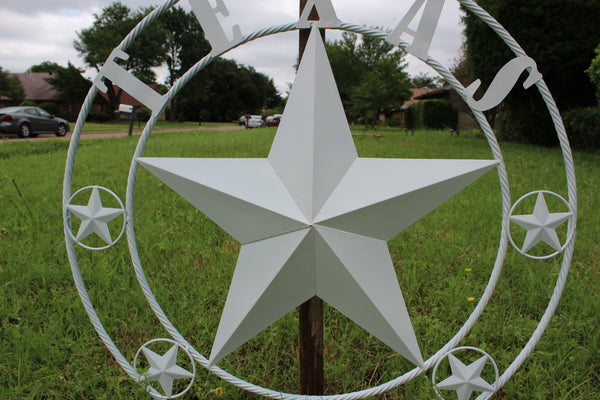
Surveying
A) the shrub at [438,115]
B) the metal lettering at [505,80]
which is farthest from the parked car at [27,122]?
the shrub at [438,115]

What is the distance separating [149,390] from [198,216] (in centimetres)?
231

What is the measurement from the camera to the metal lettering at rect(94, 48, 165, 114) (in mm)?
1533

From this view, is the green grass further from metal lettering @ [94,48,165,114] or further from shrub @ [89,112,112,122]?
shrub @ [89,112,112,122]

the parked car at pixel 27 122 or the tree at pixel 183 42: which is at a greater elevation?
the tree at pixel 183 42

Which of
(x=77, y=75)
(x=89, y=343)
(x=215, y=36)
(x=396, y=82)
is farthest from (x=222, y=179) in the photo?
(x=77, y=75)

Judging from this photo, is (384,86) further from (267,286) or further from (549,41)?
(267,286)

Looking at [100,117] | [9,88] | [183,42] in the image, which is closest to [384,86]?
[100,117]

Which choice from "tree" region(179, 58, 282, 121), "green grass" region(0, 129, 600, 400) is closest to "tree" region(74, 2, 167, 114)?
"tree" region(179, 58, 282, 121)

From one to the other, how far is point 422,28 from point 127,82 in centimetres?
113

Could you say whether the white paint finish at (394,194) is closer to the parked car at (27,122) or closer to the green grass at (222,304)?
the green grass at (222,304)

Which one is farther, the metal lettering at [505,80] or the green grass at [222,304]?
the green grass at [222,304]

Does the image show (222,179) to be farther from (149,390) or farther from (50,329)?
(50,329)

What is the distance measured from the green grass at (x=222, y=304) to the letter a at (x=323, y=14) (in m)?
1.55

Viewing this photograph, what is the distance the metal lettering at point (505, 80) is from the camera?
1.45m
